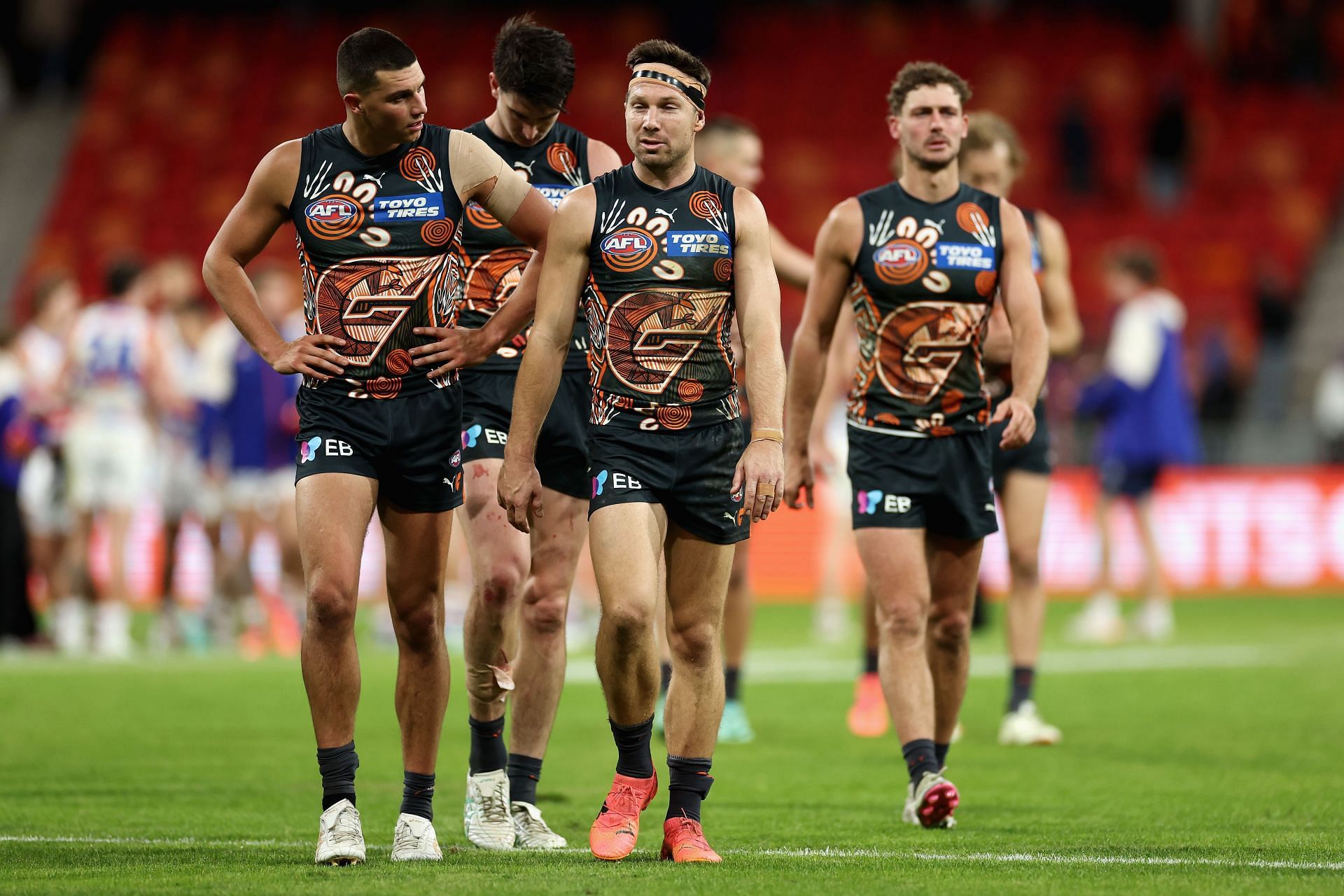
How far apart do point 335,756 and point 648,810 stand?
1.90 meters

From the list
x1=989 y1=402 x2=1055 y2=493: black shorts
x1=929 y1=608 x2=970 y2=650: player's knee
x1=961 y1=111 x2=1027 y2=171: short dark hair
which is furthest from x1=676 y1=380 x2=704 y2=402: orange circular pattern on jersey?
x1=989 y1=402 x2=1055 y2=493: black shorts

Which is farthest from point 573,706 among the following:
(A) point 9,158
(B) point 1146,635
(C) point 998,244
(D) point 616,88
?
(A) point 9,158

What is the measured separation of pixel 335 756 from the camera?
5.82 metres

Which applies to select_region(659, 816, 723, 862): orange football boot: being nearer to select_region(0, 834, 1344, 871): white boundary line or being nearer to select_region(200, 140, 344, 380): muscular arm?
select_region(0, 834, 1344, 871): white boundary line

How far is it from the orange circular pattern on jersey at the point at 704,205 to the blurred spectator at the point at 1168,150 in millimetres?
22610

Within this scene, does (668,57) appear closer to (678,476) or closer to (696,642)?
(678,476)

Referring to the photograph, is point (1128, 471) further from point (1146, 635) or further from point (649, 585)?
point (649, 585)

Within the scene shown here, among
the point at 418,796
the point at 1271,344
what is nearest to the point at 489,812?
the point at 418,796

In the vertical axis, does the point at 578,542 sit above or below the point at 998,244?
below

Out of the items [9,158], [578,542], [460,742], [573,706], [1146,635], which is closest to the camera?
[578,542]

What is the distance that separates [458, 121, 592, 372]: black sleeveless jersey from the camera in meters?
6.93

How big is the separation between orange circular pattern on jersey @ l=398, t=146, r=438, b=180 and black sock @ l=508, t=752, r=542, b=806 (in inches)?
81.9

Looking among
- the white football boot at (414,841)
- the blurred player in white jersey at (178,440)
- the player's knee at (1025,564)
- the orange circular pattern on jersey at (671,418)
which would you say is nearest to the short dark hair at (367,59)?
the orange circular pattern on jersey at (671,418)

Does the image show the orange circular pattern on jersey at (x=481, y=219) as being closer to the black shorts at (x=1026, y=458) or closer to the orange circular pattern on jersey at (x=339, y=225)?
the orange circular pattern on jersey at (x=339, y=225)
